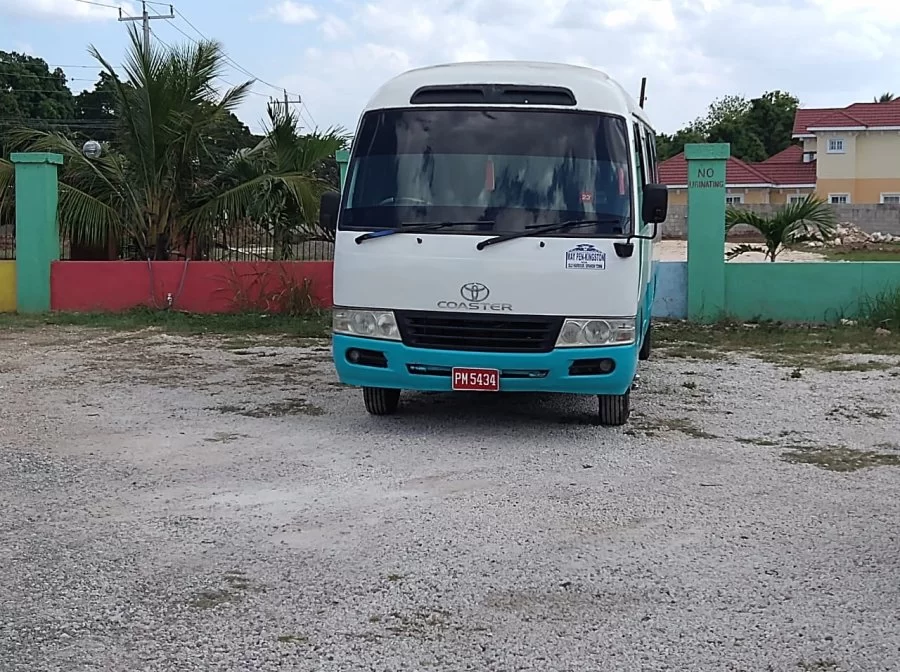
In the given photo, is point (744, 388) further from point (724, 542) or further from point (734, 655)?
point (734, 655)

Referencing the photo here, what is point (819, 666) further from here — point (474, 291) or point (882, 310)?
point (882, 310)

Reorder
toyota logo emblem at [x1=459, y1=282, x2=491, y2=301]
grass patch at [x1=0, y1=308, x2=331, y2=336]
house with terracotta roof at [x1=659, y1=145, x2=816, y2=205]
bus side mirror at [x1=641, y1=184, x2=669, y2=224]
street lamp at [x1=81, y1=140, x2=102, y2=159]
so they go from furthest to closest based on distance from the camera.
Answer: house with terracotta roof at [x1=659, y1=145, x2=816, y2=205], street lamp at [x1=81, y1=140, x2=102, y2=159], grass patch at [x1=0, y1=308, x2=331, y2=336], bus side mirror at [x1=641, y1=184, x2=669, y2=224], toyota logo emblem at [x1=459, y1=282, x2=491, y2=301]

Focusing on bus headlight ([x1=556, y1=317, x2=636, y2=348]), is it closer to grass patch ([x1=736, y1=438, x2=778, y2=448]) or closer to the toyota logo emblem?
the toyota logo emblem

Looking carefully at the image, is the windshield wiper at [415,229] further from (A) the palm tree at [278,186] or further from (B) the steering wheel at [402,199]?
(A) the palm tree at [278,186]

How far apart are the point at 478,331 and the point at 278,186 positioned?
370 inches

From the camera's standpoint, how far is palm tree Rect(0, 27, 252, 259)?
617 inches

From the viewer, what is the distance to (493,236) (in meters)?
7.55

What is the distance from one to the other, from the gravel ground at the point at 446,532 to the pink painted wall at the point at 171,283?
587 centimetres

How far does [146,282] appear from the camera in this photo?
1580cm

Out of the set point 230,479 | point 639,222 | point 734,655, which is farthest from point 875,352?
point 734,655

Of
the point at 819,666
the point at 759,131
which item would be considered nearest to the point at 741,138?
the point at 759,131

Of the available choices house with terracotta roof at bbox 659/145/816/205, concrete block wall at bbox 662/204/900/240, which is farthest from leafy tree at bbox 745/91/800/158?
concrete block wall at bbox 662/204/900/240

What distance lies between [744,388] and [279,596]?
246 inches

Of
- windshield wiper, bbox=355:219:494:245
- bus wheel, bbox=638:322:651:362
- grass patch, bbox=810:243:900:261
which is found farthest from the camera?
grass patch, bbox=810:243:900:261
